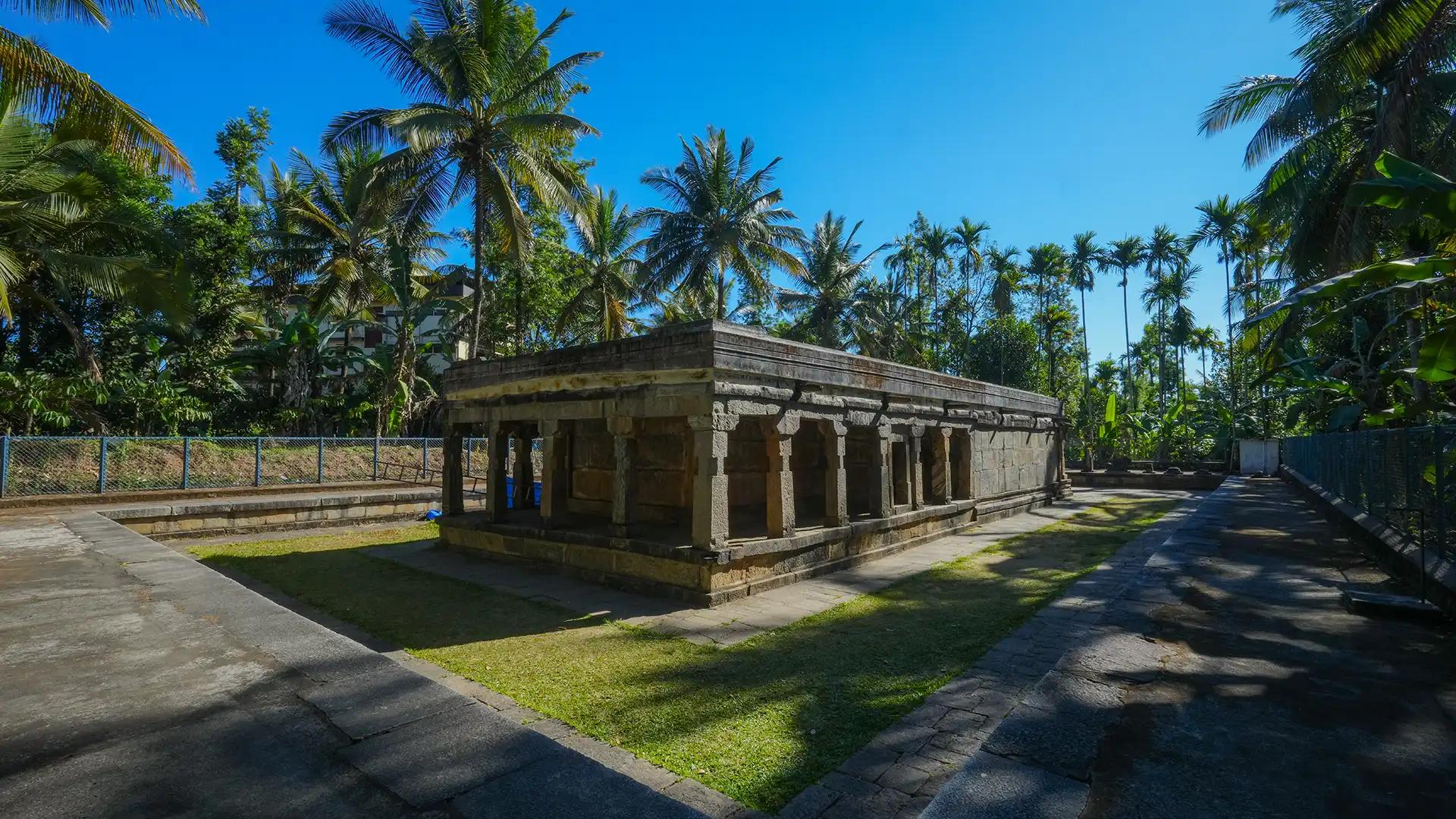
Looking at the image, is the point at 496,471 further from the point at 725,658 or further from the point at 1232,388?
the point at 1232,388

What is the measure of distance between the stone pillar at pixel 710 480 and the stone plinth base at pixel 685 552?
7.4 inches

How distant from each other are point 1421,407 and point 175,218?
1136 inches

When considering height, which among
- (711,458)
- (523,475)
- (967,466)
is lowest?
(523,475)

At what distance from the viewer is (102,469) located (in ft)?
43.7

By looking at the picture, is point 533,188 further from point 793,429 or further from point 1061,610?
point 1061,610

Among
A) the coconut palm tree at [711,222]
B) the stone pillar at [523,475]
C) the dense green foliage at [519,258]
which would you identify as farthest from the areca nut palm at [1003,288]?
the stone pillar at [523,475]

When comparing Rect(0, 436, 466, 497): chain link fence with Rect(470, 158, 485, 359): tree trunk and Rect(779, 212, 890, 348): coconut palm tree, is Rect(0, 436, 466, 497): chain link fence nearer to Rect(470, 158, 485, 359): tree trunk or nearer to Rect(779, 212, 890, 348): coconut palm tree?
Rect(470, 158, 485, 359): tree trunk

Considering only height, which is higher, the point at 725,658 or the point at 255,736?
the point at 255,736

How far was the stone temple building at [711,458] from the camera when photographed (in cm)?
723


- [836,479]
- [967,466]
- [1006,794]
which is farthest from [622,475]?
[967,466]

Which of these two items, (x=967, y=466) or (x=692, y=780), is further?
(x=967, y=466)

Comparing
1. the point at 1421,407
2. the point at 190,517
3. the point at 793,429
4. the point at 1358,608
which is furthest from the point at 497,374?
the point at 1421,407

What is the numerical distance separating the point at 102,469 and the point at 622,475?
12850mm

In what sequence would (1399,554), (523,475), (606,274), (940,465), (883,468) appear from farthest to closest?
(606,274) < (940,465) < (523,475) < (883,468) < (1399,554)
